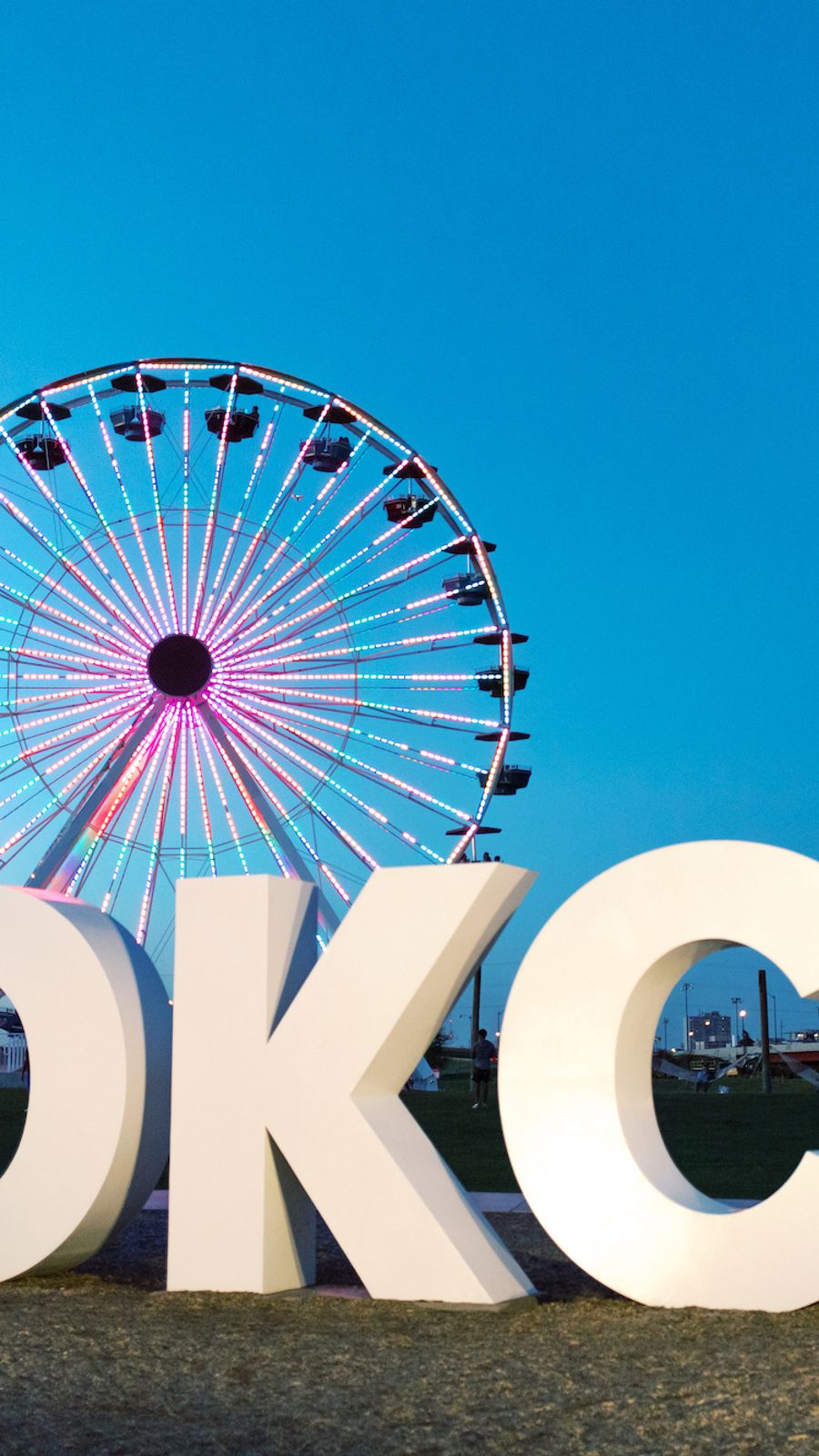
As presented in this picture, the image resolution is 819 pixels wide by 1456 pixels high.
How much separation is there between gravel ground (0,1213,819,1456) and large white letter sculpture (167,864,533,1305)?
241mm

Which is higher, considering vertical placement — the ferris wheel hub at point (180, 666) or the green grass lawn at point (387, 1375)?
the ferris wheel hub at point (180, 666)

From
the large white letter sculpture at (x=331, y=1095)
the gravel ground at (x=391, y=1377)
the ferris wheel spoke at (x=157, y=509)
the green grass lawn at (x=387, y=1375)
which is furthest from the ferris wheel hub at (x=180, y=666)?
the gravel ground at (x=391, y=1377)

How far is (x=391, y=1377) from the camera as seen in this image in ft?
20.9

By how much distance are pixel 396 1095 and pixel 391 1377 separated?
2430 mm

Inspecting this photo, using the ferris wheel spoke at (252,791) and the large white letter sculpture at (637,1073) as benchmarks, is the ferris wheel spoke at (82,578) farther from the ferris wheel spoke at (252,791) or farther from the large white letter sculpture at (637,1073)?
the large white letter sculpture at (637,1073)

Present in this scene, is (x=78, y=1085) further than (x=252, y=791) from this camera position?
No

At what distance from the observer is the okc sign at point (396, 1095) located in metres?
7.87

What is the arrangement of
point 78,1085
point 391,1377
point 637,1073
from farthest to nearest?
point 78,1085 < point 637,1073 < point 391,1377

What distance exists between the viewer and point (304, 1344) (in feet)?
23.2

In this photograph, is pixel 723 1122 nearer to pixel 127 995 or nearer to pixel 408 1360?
pixel 127 995

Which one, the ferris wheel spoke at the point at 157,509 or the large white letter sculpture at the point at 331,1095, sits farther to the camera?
the ferris wheel spoke at the point at 157,509

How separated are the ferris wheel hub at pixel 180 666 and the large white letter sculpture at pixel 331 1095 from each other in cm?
1455

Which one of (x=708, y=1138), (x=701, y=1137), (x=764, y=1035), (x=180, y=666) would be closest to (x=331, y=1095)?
(x=708, y=1138)

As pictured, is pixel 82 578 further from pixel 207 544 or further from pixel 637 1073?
pixel 637 1073
